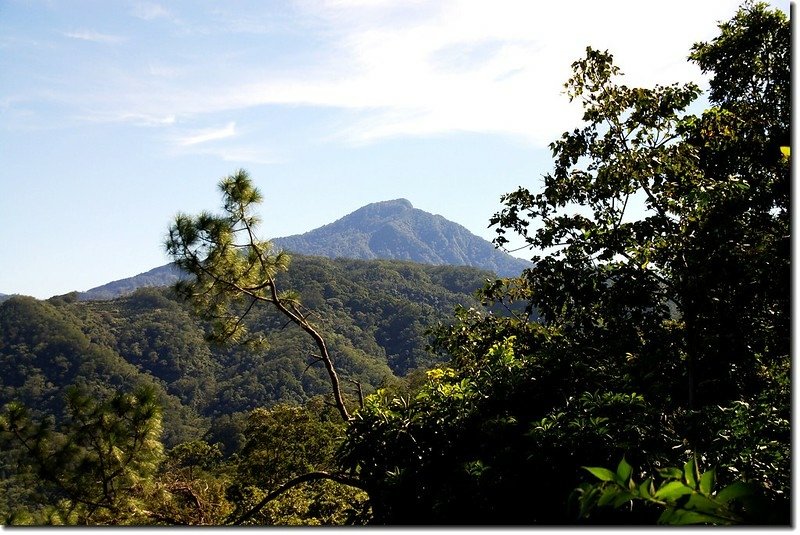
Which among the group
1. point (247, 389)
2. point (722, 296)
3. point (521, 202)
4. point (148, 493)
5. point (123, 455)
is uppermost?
point (521, 202)

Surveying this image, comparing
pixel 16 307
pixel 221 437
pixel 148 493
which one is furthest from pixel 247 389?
pixel 148 493

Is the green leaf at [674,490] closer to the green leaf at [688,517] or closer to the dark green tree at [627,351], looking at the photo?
the green leaf at [688,517]

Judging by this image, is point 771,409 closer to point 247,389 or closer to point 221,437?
point 221,437

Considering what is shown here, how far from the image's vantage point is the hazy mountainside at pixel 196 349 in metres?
77.6

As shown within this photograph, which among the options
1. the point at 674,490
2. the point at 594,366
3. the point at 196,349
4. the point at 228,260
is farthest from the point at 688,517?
the point at 196,349

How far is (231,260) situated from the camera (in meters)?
5.89

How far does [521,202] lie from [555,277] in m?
0.57

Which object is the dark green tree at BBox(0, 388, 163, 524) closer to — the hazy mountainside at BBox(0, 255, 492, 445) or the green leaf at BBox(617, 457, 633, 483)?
the green leaf at BBox(617, 457, 633, 483)

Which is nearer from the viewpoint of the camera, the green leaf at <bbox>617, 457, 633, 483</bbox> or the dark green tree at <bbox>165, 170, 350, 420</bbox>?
the green leaf at <bbox>617, 457, 633, 483</bbox>

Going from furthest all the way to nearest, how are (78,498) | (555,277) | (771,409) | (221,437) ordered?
(221,437) < (78,498) < (555,277) < (771,409)

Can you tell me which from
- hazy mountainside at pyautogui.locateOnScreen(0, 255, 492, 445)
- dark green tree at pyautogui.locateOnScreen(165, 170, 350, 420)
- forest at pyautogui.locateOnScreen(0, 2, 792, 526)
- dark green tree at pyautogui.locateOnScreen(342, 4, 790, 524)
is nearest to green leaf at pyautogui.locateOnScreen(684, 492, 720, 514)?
forest at pyautogui.locateOnScreen(0, 2, 792, 526)

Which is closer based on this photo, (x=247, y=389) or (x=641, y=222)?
(x=641, y=222)

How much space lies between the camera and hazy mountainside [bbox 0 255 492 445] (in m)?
77.6

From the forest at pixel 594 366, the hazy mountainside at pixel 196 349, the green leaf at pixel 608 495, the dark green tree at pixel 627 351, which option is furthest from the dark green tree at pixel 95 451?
the hazy mountainside at pixel 196 349
